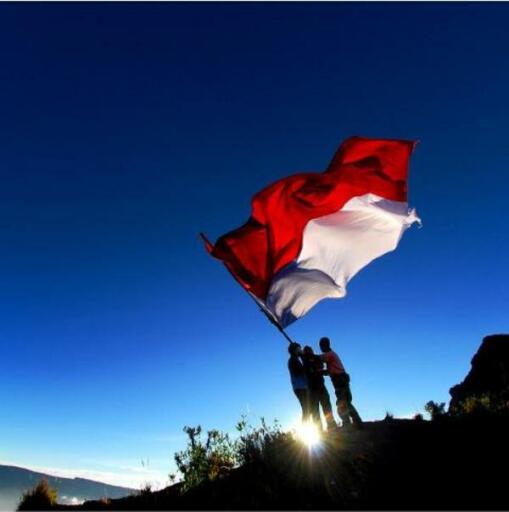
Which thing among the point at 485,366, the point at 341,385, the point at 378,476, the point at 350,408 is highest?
the point at 485,366

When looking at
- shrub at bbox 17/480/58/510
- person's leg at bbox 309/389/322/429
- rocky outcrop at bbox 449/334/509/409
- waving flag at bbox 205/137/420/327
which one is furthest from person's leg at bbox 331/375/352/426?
rocky outcrop at bbox 449/334/509/409

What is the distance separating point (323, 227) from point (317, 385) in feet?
11.4

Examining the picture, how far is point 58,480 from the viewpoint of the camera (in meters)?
14.6

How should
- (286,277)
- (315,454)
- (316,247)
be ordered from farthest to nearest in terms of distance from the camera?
1. (316,247)
2. (286,277)
3. (315,454)

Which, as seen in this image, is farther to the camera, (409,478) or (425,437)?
(425,437)

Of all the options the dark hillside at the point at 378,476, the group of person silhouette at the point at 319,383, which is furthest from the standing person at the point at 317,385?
the dark hillside at the point at 378,476

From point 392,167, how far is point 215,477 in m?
7.04

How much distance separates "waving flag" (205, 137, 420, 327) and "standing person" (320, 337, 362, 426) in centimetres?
231

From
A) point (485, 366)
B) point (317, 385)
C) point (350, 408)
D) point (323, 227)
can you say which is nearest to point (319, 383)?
point (317, 385)

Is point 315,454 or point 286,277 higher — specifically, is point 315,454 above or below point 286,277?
below

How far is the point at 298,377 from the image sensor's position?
11.0 m

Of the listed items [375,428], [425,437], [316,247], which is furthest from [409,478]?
[316,247]

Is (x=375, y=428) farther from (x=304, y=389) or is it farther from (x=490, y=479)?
(x=490, y=479)

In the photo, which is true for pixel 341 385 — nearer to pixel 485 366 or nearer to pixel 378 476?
pixel 378 476
